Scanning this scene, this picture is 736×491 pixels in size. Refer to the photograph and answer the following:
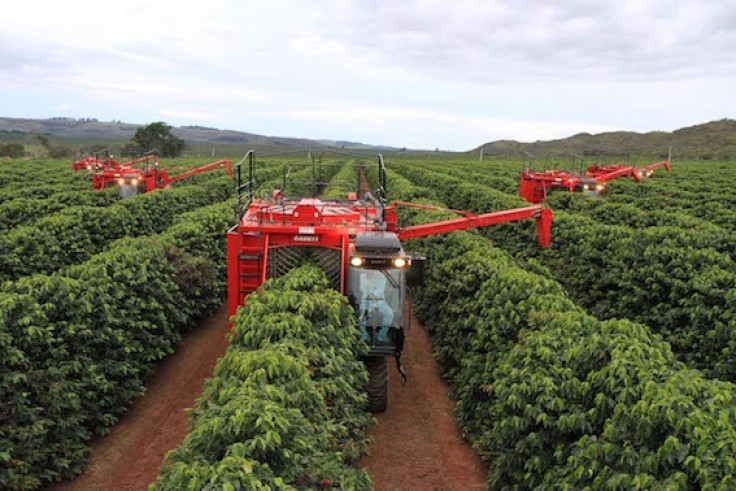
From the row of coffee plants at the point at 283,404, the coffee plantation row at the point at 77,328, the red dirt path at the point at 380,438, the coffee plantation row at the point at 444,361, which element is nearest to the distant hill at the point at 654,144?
the coffee plantation row at the point at 444,361

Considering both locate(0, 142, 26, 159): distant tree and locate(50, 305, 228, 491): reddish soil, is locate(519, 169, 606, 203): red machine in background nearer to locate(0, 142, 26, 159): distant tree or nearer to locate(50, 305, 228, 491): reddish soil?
locate(50, 305, 228, 491): reddish soil

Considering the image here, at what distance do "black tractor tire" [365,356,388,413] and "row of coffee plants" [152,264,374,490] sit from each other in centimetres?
83

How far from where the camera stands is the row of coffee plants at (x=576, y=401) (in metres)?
5.55

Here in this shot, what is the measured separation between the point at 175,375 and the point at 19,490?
421 centimetres

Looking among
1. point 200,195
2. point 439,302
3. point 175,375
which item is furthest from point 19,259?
point 200,195

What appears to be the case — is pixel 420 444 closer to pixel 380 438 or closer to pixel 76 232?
pixel 380 438

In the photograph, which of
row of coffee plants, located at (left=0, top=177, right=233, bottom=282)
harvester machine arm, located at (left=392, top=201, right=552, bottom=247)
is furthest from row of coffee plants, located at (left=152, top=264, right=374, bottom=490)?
row of coffee plants, located at (left=0, top=177, right=233, bottom=282)

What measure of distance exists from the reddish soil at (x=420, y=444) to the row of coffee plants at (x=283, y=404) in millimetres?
617

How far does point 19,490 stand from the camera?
7.88 metres

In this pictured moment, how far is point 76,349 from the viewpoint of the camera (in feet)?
30.5

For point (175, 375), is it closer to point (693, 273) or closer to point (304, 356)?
point (304, 356)

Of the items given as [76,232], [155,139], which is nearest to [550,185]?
[76,232]

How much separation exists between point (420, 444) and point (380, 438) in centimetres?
66

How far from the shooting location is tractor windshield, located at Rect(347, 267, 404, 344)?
9.67m
